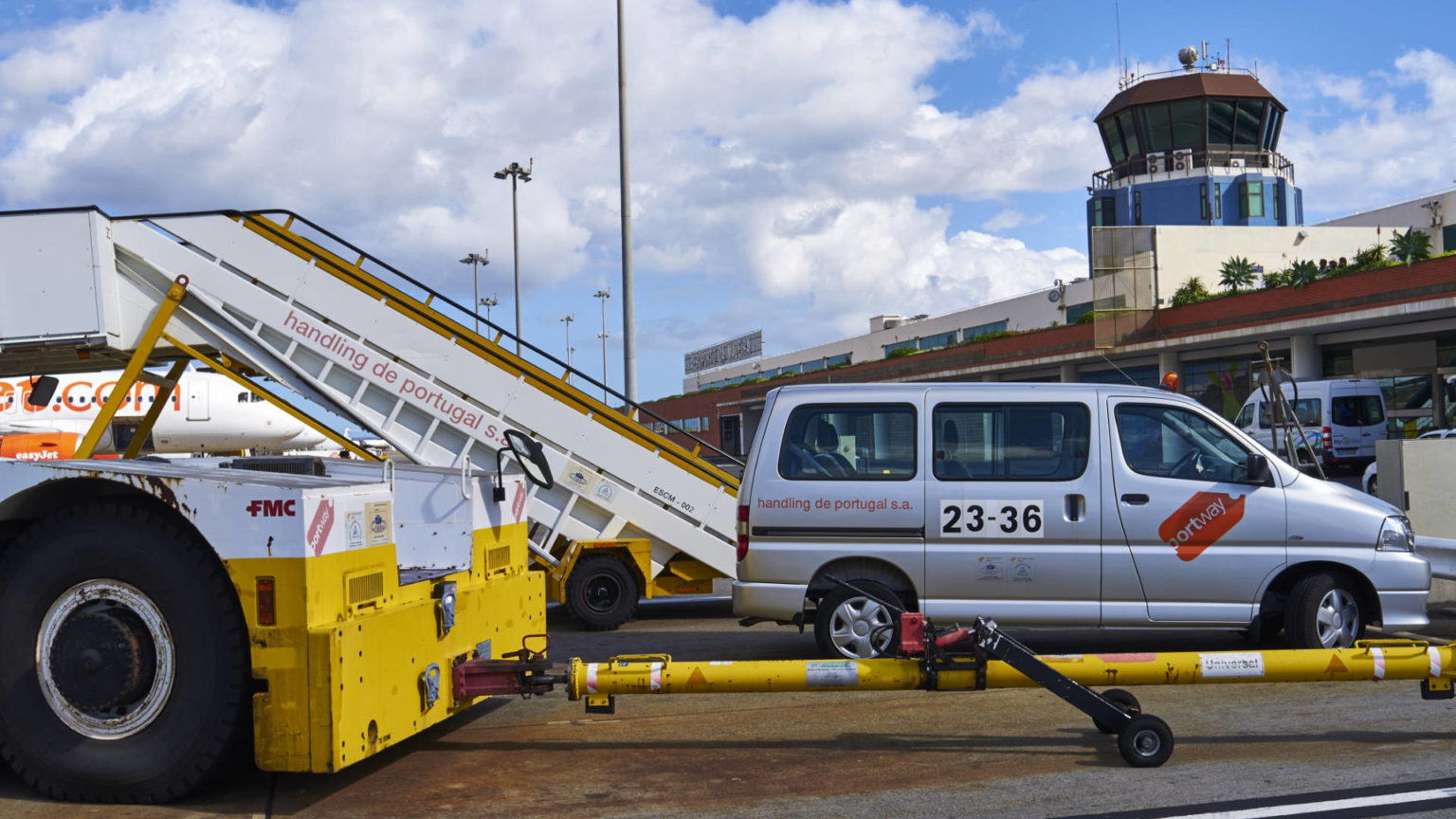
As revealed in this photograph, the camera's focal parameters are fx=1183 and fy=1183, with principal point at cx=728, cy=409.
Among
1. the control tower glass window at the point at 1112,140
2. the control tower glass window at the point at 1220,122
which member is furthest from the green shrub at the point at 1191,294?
the control tower glass window at the point at 1112,140

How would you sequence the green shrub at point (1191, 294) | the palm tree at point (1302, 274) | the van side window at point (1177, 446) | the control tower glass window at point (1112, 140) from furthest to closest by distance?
the control tower glass window at point (1112, 140) → the green shrub at point (1191, 294) → the palm tree at point (1302, 274) → the van side window at point (1177, 446)

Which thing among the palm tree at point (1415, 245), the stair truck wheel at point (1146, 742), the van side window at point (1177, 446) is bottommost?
the stair truck wheel at point (1146, 742)

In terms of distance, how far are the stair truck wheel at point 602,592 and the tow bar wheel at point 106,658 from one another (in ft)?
18.1

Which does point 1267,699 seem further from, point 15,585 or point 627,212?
point 627,212

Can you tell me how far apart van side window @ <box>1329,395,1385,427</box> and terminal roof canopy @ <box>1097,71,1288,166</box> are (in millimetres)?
35917

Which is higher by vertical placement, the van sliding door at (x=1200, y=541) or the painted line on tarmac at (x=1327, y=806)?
the van sliding door at (x=1200, y=541)

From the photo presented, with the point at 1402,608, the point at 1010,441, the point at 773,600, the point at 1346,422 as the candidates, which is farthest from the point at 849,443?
the point at 1346,422

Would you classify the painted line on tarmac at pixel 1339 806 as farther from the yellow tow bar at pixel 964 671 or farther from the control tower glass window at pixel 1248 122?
the control tower glass window at pixel 1248 122

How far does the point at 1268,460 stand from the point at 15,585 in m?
7.48

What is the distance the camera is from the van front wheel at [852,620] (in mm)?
8055

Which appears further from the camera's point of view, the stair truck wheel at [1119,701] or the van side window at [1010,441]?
the van side window at [1010,441]

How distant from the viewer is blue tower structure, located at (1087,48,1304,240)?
60969mm

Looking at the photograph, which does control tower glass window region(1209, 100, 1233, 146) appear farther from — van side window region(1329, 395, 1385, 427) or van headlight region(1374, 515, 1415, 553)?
van headlight region(1374, 515, 1415, 553)

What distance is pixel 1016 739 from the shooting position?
637 cm
